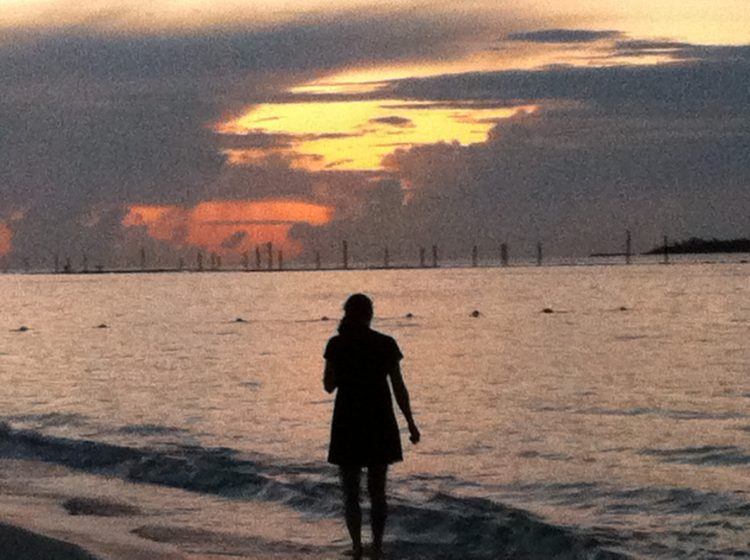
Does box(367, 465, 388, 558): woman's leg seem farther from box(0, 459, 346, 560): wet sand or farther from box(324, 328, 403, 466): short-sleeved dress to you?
box(0, 459, 346, 560): wet sand

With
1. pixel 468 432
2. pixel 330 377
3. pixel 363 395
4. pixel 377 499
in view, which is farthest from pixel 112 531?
pixel 468 432

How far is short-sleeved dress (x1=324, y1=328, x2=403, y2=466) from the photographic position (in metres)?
11.5

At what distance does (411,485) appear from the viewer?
61.9ft

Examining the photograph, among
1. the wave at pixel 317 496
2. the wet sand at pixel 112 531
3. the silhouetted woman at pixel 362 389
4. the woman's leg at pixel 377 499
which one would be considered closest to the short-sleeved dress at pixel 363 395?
the silhouetted woman at pixel 362 389

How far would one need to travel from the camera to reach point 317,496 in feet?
57.2

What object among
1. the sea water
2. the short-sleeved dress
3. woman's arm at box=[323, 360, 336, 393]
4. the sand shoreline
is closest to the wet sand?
the sand shoreline

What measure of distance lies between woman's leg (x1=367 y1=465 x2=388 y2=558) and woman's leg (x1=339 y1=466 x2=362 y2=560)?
0.12 meters

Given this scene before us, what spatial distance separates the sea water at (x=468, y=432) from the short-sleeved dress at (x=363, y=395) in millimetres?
2502

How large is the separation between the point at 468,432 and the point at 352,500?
14.9 metres

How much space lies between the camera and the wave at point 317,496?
1425cm

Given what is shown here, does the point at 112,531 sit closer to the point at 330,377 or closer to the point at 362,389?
the point at 330,377

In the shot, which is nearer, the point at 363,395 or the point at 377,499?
the point at 363,395

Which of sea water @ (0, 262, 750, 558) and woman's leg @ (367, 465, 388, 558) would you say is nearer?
woman's leg @ (367, 465, 388, 558)

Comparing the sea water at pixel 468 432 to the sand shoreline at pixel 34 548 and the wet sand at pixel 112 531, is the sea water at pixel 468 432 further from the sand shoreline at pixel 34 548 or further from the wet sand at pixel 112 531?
the sand shoreline at pixel 34 548
